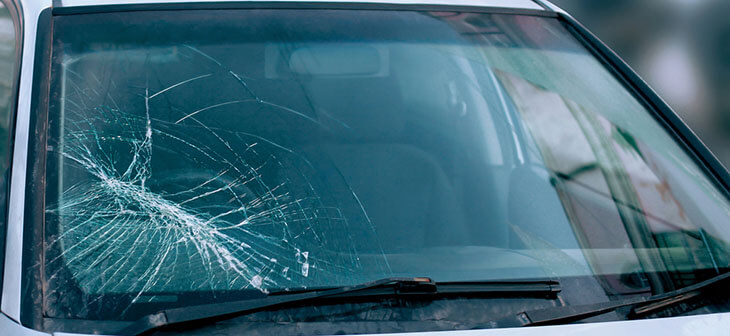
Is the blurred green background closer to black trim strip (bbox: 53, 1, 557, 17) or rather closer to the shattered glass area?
black trim strip (bbox: 53, 1, 557, 17)

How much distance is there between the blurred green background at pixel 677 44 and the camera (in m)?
6.12

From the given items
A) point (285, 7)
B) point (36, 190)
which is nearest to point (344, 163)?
point (285, 7)

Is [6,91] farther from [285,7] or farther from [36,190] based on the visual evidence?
[285,7]

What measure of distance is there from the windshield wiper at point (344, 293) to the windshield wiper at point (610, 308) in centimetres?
7

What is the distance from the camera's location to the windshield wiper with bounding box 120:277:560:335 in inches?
54.7

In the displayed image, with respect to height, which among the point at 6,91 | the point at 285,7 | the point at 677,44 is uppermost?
the point at 677,44

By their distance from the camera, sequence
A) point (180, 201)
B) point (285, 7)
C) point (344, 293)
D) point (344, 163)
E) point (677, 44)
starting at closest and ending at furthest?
point (344, 293) → point (180, 201) → point (344, 163) → point (285, 7) → point (677, 44)

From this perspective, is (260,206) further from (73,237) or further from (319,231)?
(73,237)

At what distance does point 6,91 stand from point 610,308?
1505 millimetres

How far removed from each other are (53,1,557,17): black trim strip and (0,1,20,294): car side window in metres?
0.16

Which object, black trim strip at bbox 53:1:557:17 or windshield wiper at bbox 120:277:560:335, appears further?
black trim strip at bbox 53:1:557:17

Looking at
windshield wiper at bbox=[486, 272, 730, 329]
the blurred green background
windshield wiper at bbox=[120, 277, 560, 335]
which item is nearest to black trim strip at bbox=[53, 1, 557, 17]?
windshield wiper at bbox=[120, 277, 560, 335]

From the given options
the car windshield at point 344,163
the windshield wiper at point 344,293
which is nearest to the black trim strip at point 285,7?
the car windshield at point 344,163

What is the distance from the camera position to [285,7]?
2076mm
